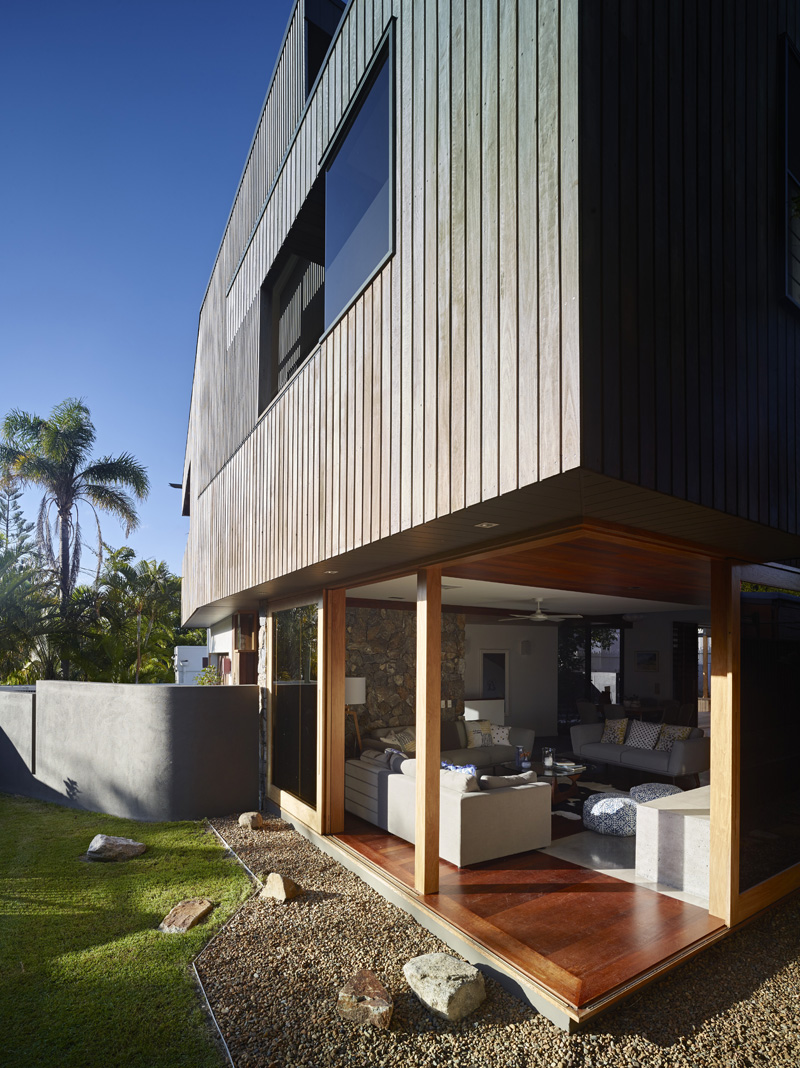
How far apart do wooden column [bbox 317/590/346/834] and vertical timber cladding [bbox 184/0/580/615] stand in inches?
Result: 40.2

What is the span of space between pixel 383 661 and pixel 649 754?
4.08 metres

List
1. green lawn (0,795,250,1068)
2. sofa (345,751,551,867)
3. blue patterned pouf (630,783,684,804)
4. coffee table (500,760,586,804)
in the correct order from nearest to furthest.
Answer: green lawn (0,795,250,1068) < sofa (345,751,551,867) < blue patterned pouf (630,783,684,804) < coffee table (500,760,586,804)

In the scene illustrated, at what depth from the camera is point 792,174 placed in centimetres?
432

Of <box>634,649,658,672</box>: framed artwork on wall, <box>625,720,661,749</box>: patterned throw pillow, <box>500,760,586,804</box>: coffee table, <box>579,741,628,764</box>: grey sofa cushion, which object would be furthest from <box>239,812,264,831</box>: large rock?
<box>634,649,658,672</box>: framed artwork on wall

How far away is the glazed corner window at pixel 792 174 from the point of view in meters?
4.20

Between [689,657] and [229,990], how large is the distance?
40.1 feet

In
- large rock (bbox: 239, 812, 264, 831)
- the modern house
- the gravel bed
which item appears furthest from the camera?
large rock (bbox: 239, 812, 264, 831)

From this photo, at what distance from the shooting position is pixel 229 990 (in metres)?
3.79

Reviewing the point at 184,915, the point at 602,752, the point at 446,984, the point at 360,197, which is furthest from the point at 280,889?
the point at 602,752

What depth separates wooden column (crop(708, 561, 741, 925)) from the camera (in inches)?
181

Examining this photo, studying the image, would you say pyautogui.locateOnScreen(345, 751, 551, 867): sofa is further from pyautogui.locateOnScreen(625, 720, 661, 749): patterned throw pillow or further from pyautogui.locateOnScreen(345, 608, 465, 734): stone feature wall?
pyautogui.locateOnScreen(625, 720, 661, 749): patterned throw pillow

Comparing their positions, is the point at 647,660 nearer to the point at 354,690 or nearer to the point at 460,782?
the point at 354,690

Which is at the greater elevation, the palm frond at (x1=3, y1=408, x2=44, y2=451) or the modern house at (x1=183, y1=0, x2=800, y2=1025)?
the palm frond at (x1=3, y1=408, x2=44, y2=451)

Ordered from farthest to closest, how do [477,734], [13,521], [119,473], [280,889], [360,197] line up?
[13,521] → [119,473] → [477,734] → [280,889] → [360,197]
